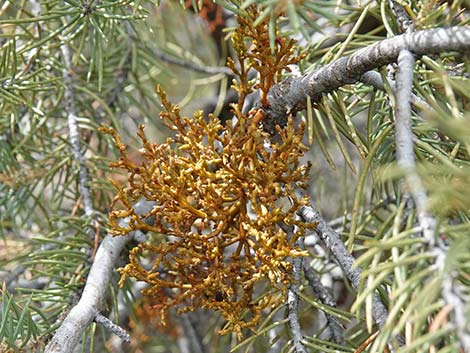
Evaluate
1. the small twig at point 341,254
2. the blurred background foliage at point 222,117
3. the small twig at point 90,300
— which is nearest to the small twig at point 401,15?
the blurred background foliage at point 222,117

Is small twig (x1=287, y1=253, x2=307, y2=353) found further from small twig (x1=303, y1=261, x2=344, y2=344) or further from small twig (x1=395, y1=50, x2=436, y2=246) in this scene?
small twig (x1=395, y1=50, x2=436, y2=246)

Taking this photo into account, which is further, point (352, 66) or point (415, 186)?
point (352, 66)

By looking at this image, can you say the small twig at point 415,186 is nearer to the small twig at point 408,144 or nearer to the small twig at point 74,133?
the small twig at point 408,144

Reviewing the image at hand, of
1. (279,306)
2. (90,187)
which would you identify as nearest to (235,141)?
(279,306)

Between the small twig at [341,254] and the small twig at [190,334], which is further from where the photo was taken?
the small twig at [190,334]

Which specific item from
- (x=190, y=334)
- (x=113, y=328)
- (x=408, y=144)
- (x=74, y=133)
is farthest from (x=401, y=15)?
(x=190, y=334)

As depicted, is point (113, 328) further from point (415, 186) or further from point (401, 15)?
point (401, 15)

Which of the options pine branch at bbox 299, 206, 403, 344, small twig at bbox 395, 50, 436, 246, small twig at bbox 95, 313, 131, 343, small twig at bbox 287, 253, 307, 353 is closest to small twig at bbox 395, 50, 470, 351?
small twig at bbox 395, 50, 436, 246
